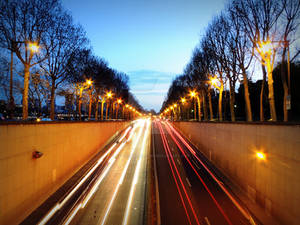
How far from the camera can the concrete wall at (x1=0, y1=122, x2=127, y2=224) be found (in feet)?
32.8

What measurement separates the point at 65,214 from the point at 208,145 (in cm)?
2065

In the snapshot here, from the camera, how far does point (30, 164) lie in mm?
12289

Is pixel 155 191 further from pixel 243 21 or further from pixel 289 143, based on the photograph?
pixel 243 21

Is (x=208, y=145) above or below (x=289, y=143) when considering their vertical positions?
below

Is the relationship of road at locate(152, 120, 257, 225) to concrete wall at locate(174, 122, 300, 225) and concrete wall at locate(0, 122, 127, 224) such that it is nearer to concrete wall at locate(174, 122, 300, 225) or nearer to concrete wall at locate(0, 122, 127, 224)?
concrete wall at locate(174, 122, 300, 225)

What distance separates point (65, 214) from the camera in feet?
42.2

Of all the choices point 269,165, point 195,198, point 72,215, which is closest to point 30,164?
point 72,215

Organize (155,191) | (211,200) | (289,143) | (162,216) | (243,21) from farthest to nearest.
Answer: (243,21) < (155,191) < (211,200) < (162,216) < (289,143)

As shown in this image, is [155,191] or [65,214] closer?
[65,214]

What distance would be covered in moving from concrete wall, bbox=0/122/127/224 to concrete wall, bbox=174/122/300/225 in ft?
44.0

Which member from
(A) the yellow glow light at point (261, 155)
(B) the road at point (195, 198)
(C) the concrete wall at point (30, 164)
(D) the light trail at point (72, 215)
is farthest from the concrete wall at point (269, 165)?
(C) the concrete wall at point (30, 164)

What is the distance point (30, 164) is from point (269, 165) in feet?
45.6

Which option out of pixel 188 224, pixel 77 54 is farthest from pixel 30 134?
pixel 77 54

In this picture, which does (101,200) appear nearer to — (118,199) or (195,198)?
(118,199)
